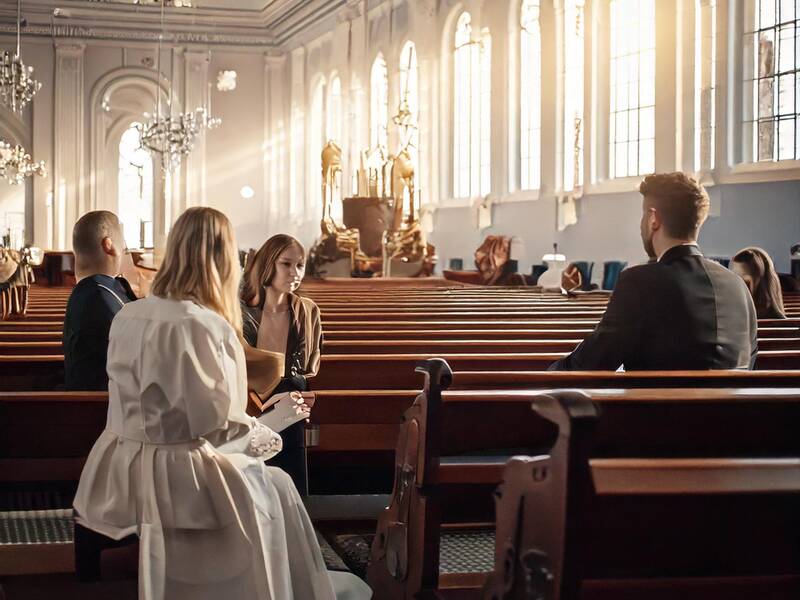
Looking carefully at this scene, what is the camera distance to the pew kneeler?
275 cm

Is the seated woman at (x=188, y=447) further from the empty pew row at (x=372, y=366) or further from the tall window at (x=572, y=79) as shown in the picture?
the tall window at (x=572, y=79)

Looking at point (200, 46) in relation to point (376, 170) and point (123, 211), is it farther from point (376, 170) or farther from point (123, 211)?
point (376, 170)

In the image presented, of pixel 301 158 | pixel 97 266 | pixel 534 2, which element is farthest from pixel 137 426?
pixel 301 158

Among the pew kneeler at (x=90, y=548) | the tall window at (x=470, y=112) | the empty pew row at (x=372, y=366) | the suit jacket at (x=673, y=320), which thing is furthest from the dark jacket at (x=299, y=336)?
the tall window at (x=470, y=112)

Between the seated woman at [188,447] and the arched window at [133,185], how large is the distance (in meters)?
24.3

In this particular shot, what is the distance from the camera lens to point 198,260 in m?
2.63

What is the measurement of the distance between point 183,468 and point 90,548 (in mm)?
399

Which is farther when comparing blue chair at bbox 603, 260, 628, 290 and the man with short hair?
blue chair at bbox 603, 260, 628, 290

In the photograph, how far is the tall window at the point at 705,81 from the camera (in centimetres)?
1214

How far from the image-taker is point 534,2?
16.1m

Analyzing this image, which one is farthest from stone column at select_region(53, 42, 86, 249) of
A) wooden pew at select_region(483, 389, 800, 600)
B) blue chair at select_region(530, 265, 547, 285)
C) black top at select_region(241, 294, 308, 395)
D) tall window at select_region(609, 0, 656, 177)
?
wooden pew at select_region(483, 389, 800, 600)

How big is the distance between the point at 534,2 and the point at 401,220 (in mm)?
3724

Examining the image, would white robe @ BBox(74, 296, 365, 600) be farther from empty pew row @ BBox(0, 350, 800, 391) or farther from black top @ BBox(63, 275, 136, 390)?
empty pew row @ BBox(0, 350, 800, 391)

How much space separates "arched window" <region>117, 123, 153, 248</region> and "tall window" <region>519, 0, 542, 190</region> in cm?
1243
